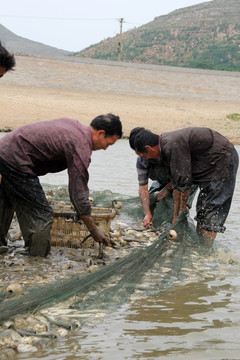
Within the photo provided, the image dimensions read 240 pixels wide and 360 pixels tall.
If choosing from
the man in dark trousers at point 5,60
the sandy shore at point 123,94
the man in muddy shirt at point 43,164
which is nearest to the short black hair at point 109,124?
the man in muddy shirt at point 43,164

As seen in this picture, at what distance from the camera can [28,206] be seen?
5199 mm

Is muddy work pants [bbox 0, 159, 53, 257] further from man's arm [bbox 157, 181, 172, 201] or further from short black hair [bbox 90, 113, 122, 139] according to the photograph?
man's arm [bbox 157, 181, 172, 201]

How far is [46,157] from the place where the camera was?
497cm

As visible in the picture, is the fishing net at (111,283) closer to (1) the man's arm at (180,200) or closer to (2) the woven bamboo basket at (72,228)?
(1) the man's arm at (180,200)

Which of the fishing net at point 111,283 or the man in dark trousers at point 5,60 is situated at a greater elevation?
the man in dark trousers at point 5,60

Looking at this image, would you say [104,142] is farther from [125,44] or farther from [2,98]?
[125,44]

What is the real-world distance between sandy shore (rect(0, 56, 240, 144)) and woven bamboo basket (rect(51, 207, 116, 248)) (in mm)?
18760

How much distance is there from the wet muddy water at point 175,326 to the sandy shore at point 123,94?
19877 millimetres

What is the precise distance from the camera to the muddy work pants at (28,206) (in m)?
→ 5.07

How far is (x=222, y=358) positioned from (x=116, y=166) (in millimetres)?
11602

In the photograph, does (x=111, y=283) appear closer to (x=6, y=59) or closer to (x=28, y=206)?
(x=28, y=206)

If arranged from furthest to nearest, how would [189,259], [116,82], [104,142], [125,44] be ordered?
[125,44] < [116,82] < [189,259] < [104,142]

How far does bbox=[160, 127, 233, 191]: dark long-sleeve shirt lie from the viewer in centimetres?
546

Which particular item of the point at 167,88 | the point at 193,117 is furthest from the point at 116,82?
the point at 193,117
